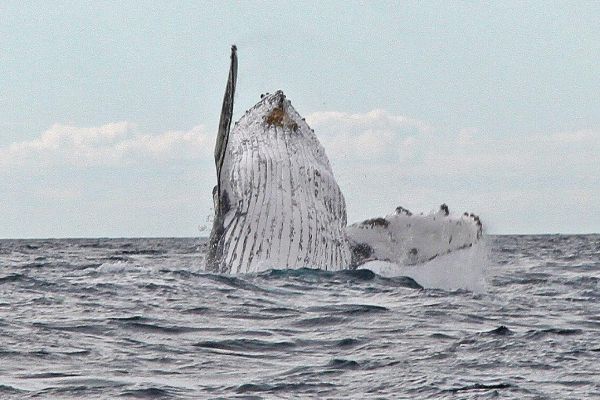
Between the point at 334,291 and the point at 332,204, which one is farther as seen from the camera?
the point at 332,204

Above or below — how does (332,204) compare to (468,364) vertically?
above

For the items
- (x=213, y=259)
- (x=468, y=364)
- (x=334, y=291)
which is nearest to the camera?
(x=468, y=364)

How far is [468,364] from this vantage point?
6609mm

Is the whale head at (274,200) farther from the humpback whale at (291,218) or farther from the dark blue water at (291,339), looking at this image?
the dark blue water at (291,339)

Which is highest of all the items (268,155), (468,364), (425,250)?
(268,155)

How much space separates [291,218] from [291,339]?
356cm

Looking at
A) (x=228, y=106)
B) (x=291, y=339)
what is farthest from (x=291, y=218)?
(x=291, y=339)

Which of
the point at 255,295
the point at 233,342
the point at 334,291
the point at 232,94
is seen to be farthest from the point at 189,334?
the point at 232,94

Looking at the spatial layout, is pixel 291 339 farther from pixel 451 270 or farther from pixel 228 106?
pixel 451 270

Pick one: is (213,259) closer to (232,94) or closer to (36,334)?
(232,94)

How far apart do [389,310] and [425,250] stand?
2.42 m

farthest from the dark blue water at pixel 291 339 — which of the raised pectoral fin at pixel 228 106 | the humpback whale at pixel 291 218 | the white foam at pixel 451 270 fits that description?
the raised pectoral fin at pixel 228 106

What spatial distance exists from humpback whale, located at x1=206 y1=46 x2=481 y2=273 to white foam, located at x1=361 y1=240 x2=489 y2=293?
0.08 meters

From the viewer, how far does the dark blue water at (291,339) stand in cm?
597
